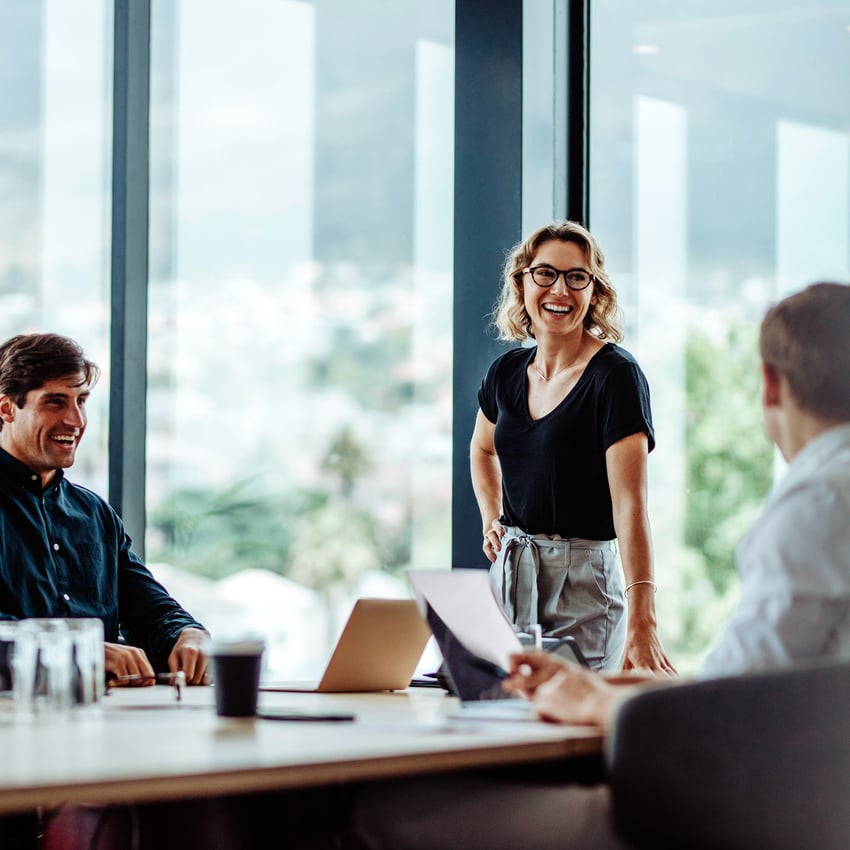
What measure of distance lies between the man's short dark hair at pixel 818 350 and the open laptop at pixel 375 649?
2.59 ft

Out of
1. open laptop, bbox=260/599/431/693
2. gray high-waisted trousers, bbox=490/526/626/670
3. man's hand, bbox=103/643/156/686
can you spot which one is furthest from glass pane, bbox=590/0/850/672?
man's hand, bbox=103/643/156/686

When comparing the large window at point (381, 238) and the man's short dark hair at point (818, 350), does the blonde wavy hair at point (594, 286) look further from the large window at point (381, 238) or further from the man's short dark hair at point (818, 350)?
the man's short dark hair at point (818, 350)

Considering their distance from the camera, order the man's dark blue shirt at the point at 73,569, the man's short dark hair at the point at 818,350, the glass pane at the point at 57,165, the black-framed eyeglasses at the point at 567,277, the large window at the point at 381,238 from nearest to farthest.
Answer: the man's short dark hair at the point at 818,350 < the man's dark blue shirt at the point at 73,569 < the black-framed eyeglasses at the point at 567,277 < the large window at the point at 381,238 < the glass pane at the point at 57,165

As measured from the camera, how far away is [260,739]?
151 cm

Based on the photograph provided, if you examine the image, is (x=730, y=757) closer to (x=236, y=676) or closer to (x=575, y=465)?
(x=236, y=676)

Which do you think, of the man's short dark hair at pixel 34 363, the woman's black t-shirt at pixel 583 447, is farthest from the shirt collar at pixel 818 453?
the man's short dark hair at pixel 34 363

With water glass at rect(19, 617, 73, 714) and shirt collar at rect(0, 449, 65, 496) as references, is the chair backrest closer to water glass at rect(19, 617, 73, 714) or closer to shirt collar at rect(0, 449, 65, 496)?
water glass at rect(19, 617, 73, 714)

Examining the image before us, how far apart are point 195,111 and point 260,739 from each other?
154 inches

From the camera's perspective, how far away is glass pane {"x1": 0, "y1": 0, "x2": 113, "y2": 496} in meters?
4.71

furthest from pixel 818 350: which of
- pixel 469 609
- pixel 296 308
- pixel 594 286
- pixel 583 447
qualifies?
pixel 296 308

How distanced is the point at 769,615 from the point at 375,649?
853mm

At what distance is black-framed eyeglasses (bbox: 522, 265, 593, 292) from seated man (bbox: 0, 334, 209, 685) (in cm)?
111

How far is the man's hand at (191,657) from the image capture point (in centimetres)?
240

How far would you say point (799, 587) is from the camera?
5.06ft
